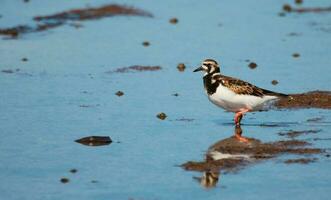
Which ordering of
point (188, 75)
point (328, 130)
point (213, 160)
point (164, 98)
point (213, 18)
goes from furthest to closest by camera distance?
1. point (213, 18)
2. point (188, 75)
3. point (164, 98)
4. point (328, 130)
5. point (213, 160)

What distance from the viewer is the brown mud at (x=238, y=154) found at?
10992mm

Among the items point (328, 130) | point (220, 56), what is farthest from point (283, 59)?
point (328, 130)

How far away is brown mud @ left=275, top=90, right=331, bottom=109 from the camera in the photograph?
48.1ft

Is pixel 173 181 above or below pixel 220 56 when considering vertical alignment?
below

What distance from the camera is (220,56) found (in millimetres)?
18719

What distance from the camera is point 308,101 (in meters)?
14.9

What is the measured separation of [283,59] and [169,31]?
4099 mm

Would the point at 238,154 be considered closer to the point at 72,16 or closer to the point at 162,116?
the point at 162,116

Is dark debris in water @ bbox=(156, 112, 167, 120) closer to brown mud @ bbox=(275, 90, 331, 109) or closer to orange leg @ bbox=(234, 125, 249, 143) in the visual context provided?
orange leg @ bbox=(234, 125, 249, 143)

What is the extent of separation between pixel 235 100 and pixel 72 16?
11.0m

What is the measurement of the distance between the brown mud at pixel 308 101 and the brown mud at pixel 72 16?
27.4ft

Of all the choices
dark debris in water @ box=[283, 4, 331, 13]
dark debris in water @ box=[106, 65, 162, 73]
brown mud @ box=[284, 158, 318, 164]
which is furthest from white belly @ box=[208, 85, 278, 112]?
dark debris in water @ box=[283, 4, 331, 13]

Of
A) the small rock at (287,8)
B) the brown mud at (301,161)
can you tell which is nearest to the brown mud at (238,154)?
the brown mud at (301,161)

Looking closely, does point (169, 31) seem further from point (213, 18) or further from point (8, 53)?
point (8, 53)
